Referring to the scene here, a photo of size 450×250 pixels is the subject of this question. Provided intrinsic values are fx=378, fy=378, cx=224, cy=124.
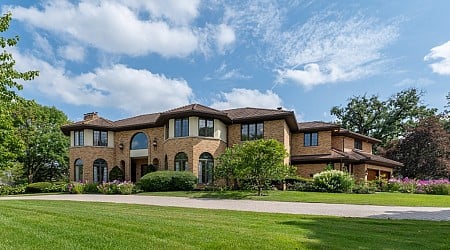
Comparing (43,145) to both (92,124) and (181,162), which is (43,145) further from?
(181,162)

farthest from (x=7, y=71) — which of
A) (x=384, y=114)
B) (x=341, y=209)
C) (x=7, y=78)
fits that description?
(x=384, y=114)

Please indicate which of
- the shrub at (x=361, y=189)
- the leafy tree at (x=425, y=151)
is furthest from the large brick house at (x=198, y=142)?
the shrub at (x=361, y=189)

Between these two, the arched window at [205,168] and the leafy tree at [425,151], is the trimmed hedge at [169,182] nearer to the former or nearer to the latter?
the arched window at [205,168]

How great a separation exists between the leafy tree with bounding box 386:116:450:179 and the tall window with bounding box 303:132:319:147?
12.7 m

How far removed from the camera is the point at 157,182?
992 inches

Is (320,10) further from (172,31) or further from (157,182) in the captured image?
(157,182)

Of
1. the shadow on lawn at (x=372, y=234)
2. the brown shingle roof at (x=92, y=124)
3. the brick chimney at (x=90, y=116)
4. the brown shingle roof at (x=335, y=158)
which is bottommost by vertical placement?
the shadow on lawn at (x=372, y=234)

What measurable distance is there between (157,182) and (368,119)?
34.8m

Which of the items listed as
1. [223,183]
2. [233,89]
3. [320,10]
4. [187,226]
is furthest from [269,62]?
[187,226]

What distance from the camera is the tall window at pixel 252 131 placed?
93.8 ft

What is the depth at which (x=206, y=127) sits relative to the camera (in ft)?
A: 91.1

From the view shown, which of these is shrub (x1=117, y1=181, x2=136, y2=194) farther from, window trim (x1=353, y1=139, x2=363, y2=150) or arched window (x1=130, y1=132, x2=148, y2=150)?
window trim (x1=353, y1=139, x2=363, y2=150)

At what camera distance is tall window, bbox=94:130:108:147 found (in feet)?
110

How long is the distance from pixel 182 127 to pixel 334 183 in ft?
37.1
